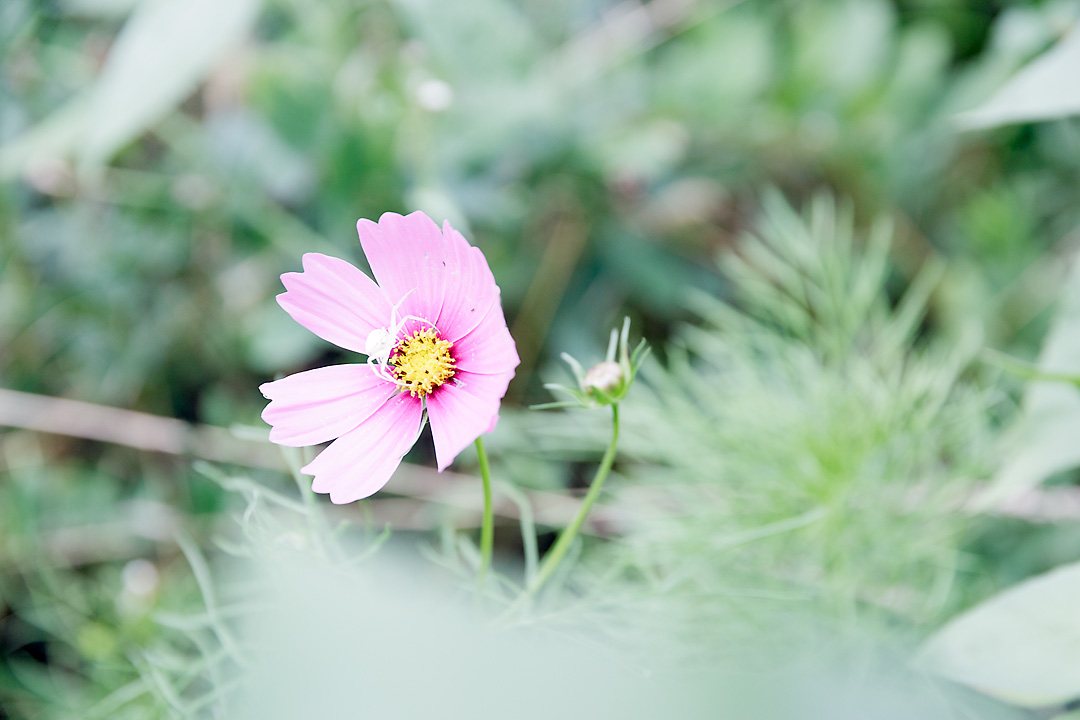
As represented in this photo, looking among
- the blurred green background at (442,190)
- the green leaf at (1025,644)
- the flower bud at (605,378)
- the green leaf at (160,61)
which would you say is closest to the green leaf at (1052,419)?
the green leaf at (1025,644)

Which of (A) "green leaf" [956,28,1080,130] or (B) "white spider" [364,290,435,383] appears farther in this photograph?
(A) "green leaf" [956,28,1080,130]

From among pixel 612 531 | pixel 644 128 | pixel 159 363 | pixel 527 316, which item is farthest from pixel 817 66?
pixel 159 363

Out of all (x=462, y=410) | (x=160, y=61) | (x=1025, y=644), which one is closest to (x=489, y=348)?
(x=462, y=410)

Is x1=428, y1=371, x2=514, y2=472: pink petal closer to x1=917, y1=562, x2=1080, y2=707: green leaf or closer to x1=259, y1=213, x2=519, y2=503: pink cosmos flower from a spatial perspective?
x1=259, y1=213, x2=519, y2=503: pink cosmos flower

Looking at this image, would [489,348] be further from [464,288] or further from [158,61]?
[158,61]

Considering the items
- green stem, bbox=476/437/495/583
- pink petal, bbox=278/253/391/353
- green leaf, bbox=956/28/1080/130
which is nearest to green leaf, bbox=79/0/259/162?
pink petal, bbox=278/253/391/353

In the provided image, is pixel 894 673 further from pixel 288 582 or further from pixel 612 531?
pixel 288 582
